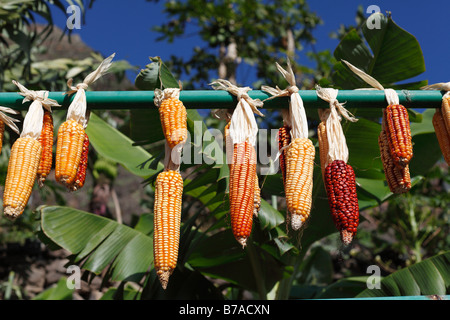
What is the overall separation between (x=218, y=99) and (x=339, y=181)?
814mm

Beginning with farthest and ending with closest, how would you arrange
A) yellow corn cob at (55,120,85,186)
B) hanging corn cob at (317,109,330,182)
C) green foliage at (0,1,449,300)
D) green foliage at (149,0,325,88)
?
green foliage at (149,0,325,88), green foliage at (0,1,449,300), hanging corn cob at (317,109,330,182), yellow corn cob at (55,120,85,186)

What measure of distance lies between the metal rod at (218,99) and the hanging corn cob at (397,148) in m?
0.19

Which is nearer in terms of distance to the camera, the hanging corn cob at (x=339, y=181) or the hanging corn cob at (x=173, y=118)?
the hanging corn cob at (x=339, y=181)

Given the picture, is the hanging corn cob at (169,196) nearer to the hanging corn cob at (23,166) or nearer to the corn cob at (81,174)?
the corn cob at (81,174)

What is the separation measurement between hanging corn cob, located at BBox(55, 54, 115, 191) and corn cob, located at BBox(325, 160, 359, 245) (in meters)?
1.23

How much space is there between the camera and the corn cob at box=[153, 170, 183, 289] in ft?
5.86

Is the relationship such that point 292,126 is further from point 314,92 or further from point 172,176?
point 172,176

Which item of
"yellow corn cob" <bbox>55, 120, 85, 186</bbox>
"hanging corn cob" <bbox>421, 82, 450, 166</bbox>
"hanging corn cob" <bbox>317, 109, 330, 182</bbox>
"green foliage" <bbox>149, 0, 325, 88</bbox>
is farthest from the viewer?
"green foliage" <bbox>149, 0, 325, 88</bbox>

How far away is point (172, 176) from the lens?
1.97 m

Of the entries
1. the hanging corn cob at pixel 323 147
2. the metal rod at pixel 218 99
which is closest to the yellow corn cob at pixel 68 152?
the metal rod at pixel 218 99

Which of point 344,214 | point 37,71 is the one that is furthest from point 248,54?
point 344,214

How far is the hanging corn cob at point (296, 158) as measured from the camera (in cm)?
179

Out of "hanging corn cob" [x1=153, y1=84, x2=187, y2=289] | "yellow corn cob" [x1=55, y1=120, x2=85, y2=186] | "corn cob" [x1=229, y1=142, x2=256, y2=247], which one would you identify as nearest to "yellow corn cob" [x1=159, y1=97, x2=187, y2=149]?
"hanging corn cob" [x1=153, y1=84, x2=187, y2=289]

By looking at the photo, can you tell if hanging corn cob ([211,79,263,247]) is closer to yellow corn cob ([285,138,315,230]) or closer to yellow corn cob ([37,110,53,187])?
yellow corn cob ([285,138,315,230])
